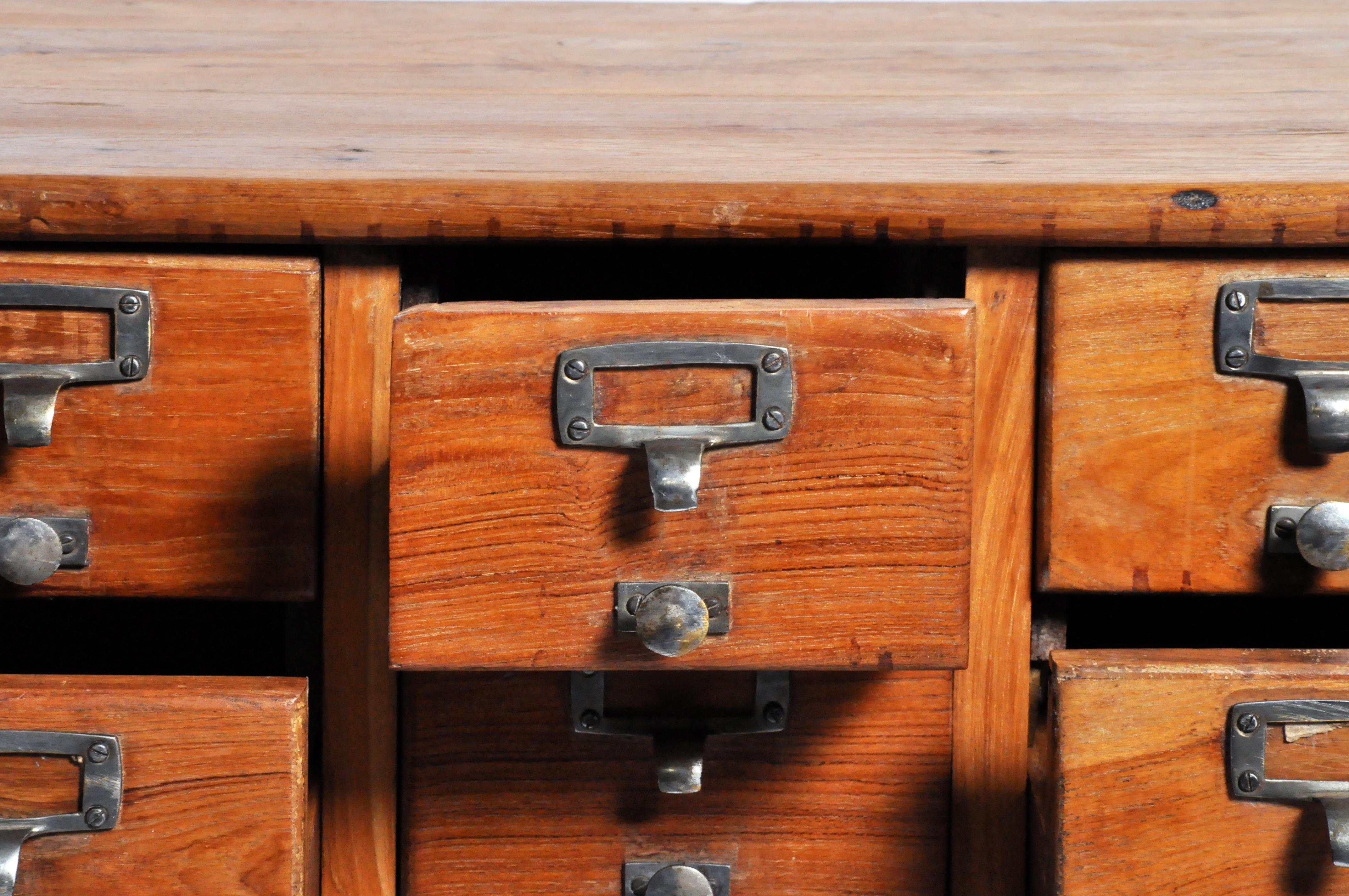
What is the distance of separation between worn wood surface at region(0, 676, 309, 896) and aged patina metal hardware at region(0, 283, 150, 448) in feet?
0.48

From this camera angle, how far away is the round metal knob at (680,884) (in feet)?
2.60

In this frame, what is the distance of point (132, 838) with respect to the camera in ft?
2.47

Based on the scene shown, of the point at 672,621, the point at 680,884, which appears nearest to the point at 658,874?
the point at 680,884

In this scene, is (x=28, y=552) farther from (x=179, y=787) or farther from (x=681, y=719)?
(x=681, y=719)

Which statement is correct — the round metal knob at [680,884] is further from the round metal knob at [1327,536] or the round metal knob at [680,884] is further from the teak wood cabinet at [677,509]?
the round metal knob at [1327,536]

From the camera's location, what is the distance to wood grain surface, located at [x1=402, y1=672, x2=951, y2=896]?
0.82 m

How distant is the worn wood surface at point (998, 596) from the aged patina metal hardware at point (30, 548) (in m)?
0.50

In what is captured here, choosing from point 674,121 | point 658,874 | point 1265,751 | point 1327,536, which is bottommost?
point 658,874

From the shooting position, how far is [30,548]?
28.8 inches

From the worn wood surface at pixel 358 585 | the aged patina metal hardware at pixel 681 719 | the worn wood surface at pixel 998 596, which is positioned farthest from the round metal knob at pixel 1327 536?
the worn wood surface at pixel 358 585

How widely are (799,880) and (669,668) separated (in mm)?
218

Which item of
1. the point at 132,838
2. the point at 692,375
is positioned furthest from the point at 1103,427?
the point at 132,838

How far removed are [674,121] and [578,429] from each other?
419mm

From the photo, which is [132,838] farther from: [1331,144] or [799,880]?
[1331,144]
